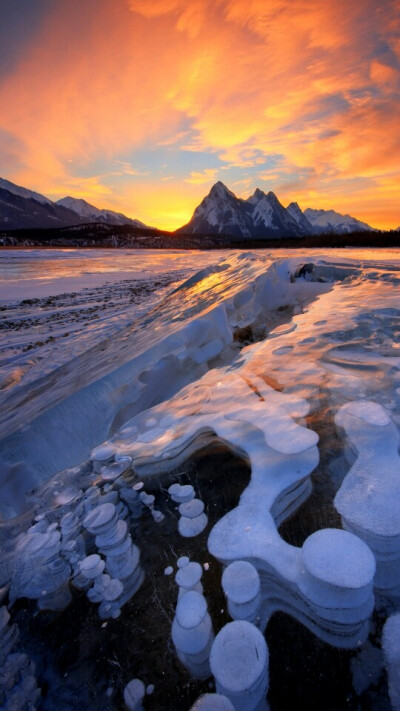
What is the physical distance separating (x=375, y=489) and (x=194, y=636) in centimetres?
146

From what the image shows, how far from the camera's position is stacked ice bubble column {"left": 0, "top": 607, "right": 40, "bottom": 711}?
155cm

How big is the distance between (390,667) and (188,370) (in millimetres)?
4890

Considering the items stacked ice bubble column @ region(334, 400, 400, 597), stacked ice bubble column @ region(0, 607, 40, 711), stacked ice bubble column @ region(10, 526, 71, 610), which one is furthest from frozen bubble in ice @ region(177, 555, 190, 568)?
stacked ice bubble column @ region(334, 400, 400, 597)

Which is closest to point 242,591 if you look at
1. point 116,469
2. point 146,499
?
point 146,499

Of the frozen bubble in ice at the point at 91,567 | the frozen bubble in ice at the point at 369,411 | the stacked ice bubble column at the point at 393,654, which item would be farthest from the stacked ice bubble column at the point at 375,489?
the frozen bubble in ice at the point at 91,567

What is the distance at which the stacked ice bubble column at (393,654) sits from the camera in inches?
53.4

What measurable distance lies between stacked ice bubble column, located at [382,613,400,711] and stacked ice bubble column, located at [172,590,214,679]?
2.76ft

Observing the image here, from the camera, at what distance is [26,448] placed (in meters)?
3.81

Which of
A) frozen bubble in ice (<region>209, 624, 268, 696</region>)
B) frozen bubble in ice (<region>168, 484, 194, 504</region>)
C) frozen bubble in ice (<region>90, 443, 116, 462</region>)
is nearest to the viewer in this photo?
frozen bubble in ice (<region>209, 624, 268, 696</region>)

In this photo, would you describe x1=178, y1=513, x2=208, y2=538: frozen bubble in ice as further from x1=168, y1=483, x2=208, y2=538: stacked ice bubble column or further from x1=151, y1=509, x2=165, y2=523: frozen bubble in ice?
x1=151, y1=509, x2=165, y2=523: frozen bubble in ice

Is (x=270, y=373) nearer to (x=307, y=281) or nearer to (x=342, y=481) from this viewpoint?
(x=342, y=481)

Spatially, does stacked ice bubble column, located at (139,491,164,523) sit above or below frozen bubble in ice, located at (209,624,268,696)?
below

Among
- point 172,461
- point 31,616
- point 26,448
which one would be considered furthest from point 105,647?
point 26,448

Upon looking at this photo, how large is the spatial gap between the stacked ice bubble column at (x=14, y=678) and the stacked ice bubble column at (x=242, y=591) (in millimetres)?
1148
